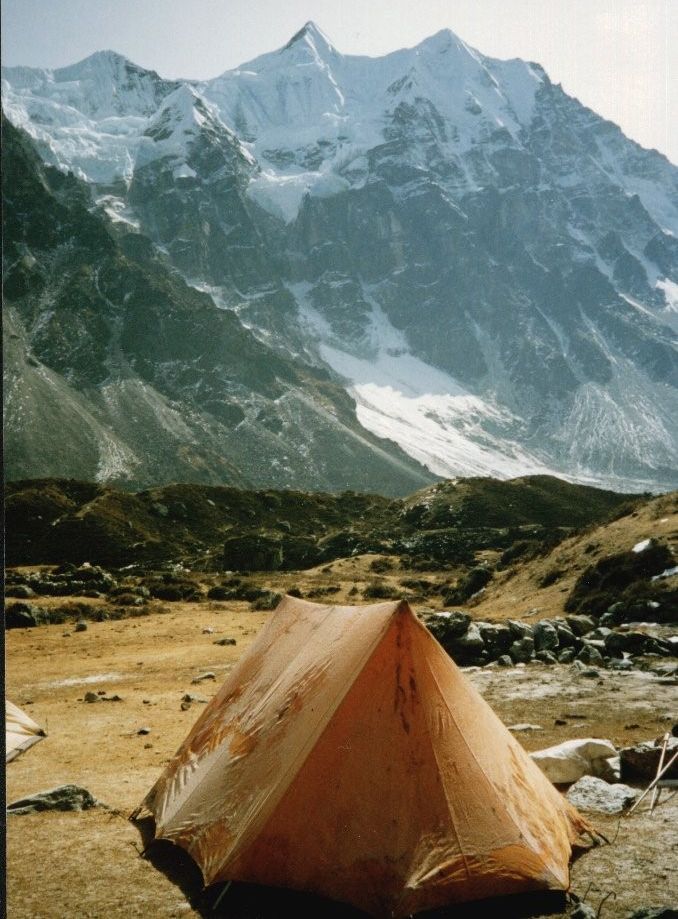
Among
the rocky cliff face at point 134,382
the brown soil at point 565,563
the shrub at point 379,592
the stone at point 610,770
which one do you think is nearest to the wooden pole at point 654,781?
the stone at point 610,770

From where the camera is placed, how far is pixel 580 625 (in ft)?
53.1

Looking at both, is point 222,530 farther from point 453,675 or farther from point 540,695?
point 453,675

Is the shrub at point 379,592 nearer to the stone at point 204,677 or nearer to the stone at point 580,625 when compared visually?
the stone at point 580,625

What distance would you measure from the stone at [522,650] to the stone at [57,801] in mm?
8980

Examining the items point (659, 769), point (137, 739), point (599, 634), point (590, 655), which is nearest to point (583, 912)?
point (659, 769)

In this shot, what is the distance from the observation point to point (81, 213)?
536 ft

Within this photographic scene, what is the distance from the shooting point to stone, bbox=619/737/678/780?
772 cm

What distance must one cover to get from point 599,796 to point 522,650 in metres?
7.46

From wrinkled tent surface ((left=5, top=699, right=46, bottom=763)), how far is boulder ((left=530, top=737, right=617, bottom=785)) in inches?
284

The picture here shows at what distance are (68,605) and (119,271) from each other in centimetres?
15260

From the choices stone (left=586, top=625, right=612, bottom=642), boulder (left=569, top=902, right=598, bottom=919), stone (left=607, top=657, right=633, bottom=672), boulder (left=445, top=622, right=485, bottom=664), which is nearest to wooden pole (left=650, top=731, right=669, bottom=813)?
boulder (left=569, top=902, right=598, bottom=919)

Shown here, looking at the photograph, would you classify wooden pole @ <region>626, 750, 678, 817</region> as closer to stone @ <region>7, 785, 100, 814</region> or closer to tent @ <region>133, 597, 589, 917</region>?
tent @ <region>133, 597, 589, 917</region>

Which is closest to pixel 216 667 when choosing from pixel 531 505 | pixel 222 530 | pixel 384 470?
A: pixel 222 530

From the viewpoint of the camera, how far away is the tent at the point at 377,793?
5.38 meters
